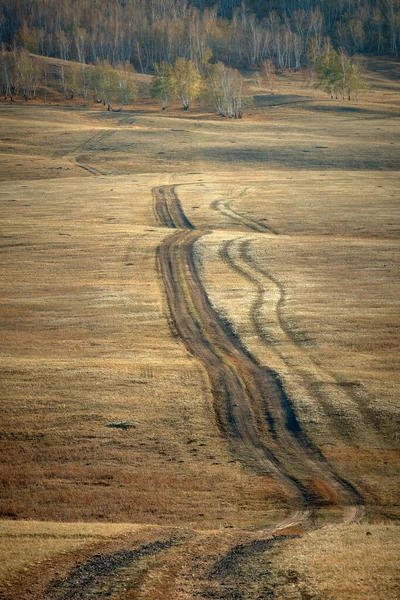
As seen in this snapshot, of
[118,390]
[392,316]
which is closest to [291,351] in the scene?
[392,316]

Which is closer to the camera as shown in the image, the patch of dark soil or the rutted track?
the patch of dark soil

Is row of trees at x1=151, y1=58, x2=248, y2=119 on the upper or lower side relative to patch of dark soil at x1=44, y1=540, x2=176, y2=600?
upper

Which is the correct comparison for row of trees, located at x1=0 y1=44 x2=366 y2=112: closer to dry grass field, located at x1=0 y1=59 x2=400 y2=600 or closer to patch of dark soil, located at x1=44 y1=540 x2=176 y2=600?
dry grass field, located at x1=0 y1=59 x2=400 y2=600

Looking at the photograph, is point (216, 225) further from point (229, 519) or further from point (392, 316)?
point (229, 519)

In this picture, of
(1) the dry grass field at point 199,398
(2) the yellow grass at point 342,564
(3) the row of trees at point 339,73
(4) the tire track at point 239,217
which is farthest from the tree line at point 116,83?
(2) the yellow grass at point 342,564

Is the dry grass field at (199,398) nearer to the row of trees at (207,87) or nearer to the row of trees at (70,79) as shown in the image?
the row of trees at (207,87)

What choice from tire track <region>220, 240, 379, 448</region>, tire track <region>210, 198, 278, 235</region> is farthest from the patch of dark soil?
tire track <region>210, 198, 278, 235</region>
